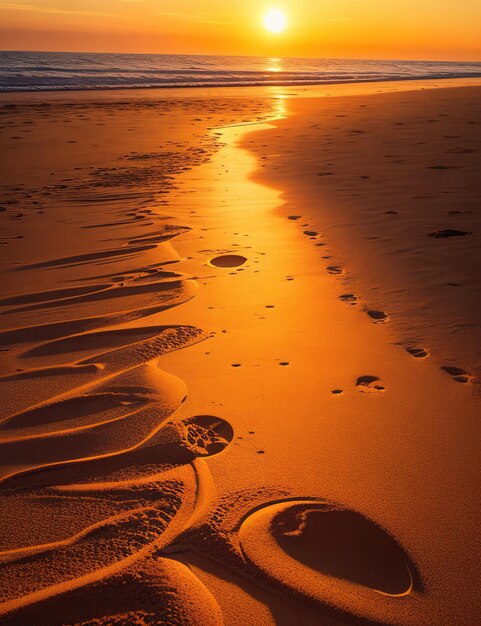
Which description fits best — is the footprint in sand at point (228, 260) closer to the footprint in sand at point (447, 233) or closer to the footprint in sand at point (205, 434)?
the footprint in sand at point (447, 233)

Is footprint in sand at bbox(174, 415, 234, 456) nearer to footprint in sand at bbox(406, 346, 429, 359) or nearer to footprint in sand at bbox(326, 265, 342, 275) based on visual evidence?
footprint in sand at bbox(406, 346, 429, 359)

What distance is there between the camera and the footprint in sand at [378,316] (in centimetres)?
250

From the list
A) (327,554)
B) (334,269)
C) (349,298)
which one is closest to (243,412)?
(327,554)

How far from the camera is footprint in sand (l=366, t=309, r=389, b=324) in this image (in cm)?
250

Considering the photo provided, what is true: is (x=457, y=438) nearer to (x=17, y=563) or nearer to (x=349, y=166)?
(x=17, y=563)

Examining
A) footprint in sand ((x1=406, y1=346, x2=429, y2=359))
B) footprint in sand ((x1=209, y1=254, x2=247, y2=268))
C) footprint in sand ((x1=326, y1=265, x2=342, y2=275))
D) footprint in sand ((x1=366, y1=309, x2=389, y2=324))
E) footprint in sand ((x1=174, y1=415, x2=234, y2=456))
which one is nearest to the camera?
footprint in sand ((x1=174, y1=415, x2=234, y2=456))

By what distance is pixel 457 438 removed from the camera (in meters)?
1.70

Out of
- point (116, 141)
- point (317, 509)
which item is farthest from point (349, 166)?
point (317, 509)

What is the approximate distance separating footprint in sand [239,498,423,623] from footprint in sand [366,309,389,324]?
121 cm

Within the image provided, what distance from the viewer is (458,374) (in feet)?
6.74

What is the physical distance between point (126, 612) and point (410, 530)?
68cm

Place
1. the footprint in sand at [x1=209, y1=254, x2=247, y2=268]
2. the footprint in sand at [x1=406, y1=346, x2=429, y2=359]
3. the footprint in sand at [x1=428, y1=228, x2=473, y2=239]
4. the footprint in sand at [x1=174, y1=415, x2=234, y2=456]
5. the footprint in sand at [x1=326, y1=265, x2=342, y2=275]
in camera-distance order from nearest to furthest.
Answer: the footprint in sand at [x1=174, y1=415, x2=234, y2=456]
the footprint in sand at [x1=406, y1=346, x2=429, y2=359]
the footprint in sand at [x1=326, y1=265, x2=342, y2=275]
the footprint in sand at [x1=209, y1=254, x2=247, y2=268]
the footprint in sand at [x1=428, y1=228, x2=473, y2=239]

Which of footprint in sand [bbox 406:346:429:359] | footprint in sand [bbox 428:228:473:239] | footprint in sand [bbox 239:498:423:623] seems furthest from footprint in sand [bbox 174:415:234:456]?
footprint in sand [bbox 428:228:473:239]

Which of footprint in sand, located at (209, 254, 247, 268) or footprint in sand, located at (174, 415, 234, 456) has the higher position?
footprint in sand, located at (209, 254, 247, 268)
